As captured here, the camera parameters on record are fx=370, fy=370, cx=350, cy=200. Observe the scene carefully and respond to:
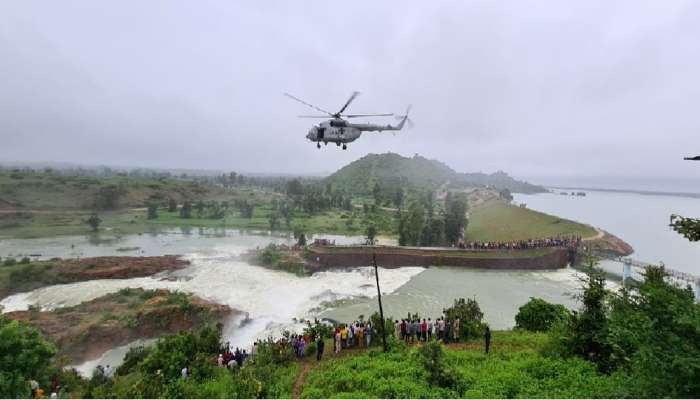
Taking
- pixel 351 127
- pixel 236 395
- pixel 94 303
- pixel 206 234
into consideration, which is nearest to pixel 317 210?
pixel 206 234

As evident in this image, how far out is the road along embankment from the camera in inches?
1743

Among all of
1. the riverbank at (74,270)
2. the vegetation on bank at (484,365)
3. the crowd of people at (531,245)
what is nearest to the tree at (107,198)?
the riverbank at (74,270)

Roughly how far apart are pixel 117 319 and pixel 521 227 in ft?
192

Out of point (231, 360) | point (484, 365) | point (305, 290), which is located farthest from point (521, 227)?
point (231, 360)

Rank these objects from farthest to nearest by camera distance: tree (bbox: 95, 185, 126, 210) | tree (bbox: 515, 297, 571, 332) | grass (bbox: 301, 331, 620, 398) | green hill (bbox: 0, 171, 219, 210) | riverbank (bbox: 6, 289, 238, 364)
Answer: tree (bbox: 95, 185, 126, 210), green hill (bbox: 0, 171, 219, 210), riverbank (bbox: 6, 289, 238, 364), tree (bbox: 515, 297, 571, 332), grass (bbox: 301, 331, 620, 398)

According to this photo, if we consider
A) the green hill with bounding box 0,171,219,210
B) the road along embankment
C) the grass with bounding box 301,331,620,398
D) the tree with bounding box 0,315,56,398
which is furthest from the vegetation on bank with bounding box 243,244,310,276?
the green hill with bounding box 0,171,219,210

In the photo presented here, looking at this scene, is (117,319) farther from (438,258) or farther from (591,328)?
(438,258)

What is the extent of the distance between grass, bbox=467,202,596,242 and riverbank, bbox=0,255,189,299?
154 ft

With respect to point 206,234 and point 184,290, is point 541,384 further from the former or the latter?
point 206,234

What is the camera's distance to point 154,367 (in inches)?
586

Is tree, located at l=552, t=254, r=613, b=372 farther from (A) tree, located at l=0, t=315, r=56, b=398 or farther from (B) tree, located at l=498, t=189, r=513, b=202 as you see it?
(B) tree, located at l=498, t=189, r=513, b=202

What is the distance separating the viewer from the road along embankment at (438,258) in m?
44.3

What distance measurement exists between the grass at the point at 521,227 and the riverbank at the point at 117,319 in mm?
45916

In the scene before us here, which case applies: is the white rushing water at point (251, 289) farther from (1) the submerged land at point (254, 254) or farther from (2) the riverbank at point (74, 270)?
(1) the submerged land at point (254, 254)
